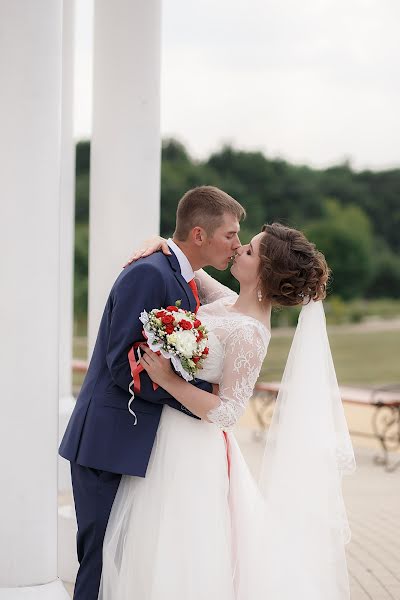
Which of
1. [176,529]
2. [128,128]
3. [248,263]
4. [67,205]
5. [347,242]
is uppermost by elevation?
[128,128]

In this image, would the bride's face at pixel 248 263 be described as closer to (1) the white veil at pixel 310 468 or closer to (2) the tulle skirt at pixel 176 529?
(1) the white veil at pixel 310 468

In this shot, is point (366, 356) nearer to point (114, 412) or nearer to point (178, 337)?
point (114, 412)

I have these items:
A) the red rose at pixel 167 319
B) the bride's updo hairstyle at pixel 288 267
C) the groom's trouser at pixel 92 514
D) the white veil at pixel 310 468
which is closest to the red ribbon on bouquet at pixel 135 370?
the red rose at pixel 167 319

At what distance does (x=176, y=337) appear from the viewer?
4.35 meters

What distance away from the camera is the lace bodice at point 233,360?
15.5 feet

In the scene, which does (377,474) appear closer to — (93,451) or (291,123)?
(93,451)

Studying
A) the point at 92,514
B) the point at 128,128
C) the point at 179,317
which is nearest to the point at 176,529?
the point at 92,514

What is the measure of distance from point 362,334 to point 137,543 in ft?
97.1

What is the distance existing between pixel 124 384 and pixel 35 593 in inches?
42.0

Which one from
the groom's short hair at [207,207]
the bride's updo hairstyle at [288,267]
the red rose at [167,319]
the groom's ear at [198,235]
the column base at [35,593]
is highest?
the groom's short hair at [207,207]

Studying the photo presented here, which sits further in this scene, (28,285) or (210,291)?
(210,291)

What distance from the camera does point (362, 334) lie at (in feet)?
111

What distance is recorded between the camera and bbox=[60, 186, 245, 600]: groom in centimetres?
463

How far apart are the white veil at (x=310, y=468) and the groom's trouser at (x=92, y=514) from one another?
853mm
